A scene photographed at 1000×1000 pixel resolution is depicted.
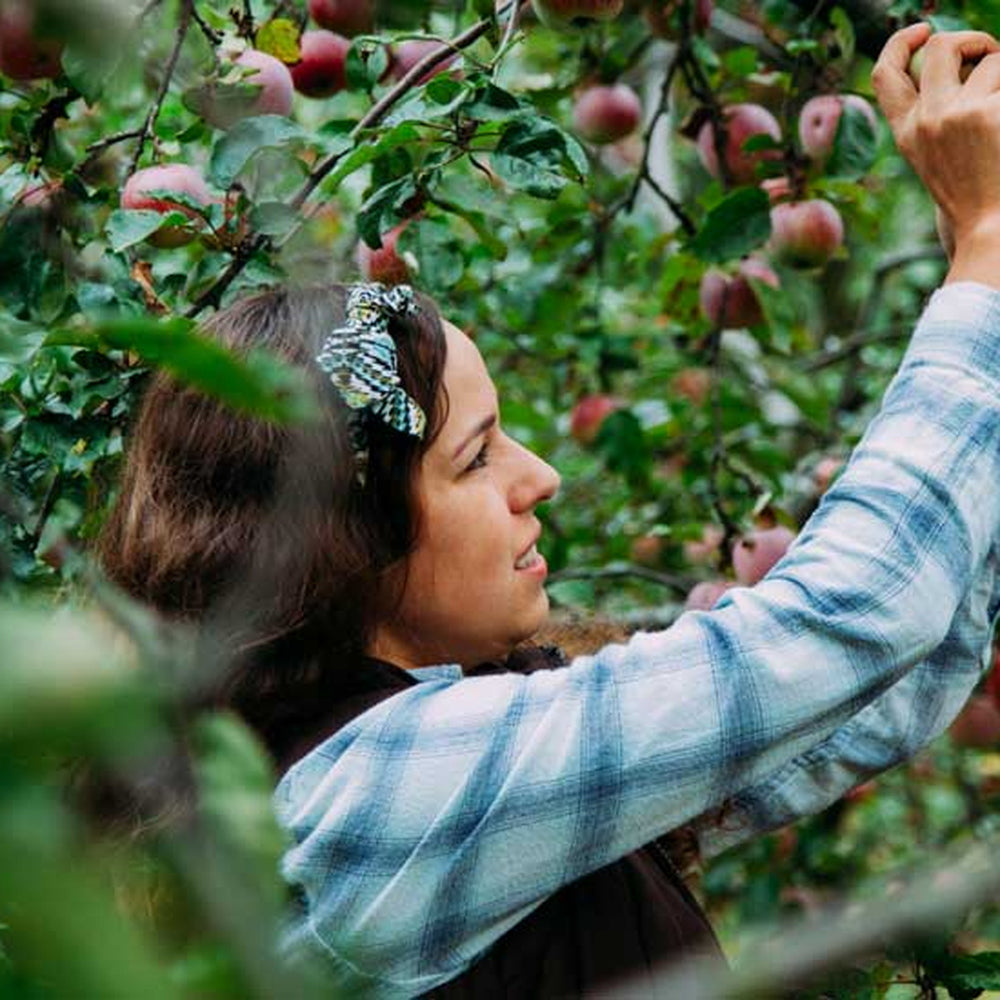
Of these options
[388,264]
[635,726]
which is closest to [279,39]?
[388,264]

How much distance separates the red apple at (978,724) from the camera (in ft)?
6.46

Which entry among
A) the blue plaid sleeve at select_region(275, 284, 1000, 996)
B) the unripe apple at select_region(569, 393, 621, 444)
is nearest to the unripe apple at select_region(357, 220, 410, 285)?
the blue plaid sleeve at select_region(275, 284, 1000, 996)

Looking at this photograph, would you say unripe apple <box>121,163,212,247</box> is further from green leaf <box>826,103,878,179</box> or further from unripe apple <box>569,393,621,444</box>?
unripe apple <box>569,393,621,444</box>

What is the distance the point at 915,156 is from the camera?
95 cm

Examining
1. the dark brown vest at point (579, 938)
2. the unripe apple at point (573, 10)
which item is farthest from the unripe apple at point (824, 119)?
the dark brown vest at point (579, 938)

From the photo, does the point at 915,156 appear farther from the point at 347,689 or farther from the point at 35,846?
the point at 35,846

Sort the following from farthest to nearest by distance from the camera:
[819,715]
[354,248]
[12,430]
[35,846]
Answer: [354,248] < [12,430] < [819,715] < [35,846]

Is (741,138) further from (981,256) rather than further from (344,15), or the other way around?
(981,256)

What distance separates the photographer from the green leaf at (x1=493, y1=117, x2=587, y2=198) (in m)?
1.16

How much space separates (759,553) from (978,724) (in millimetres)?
632

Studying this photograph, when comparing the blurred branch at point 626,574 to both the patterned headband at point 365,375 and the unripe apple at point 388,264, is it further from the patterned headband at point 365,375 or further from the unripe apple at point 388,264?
the patterned headband at point 365,375

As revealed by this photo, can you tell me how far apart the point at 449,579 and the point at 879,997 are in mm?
399

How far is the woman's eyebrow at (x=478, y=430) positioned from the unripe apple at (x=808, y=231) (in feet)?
2.21

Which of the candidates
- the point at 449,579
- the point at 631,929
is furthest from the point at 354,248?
the point at 631,929
